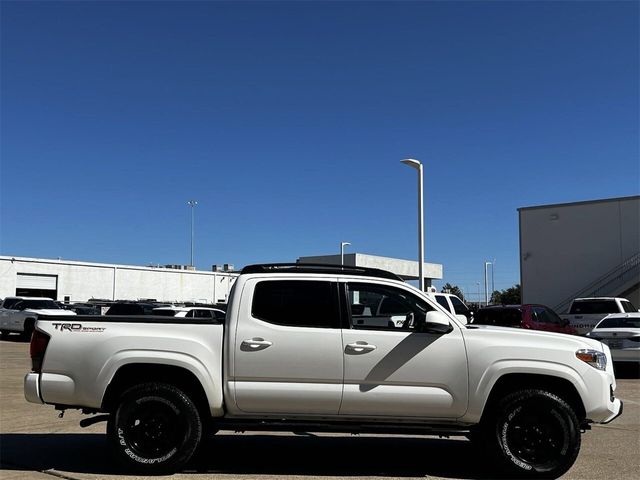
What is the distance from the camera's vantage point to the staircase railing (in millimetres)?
33719

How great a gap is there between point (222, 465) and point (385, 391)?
1.97 metres

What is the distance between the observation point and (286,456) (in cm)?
735

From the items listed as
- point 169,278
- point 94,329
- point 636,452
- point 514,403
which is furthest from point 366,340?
point 169,278

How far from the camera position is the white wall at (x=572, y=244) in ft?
112

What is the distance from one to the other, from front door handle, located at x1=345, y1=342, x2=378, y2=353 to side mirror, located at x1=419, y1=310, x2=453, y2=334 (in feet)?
1.82

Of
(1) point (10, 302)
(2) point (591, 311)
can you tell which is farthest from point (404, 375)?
(1) point (10, 302)

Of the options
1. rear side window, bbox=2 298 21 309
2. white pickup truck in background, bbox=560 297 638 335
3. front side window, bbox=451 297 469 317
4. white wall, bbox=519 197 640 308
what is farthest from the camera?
white wall, bbox=519 197 640 308

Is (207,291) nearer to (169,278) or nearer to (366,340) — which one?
(169,278)

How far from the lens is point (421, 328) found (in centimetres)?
644

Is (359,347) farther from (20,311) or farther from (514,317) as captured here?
(20,311)

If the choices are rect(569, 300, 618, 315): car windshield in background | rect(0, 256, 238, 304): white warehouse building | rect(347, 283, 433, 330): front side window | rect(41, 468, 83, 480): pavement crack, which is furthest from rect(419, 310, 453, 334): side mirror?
rect(0, 256, 238, 304): white warehouse building

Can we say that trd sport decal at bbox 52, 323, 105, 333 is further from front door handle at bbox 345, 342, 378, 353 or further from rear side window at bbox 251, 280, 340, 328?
front door handle at bbox 345, 342, 378, 353

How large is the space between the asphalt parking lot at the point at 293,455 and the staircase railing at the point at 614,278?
26.6 metres

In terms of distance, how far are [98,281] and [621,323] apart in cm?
4633
